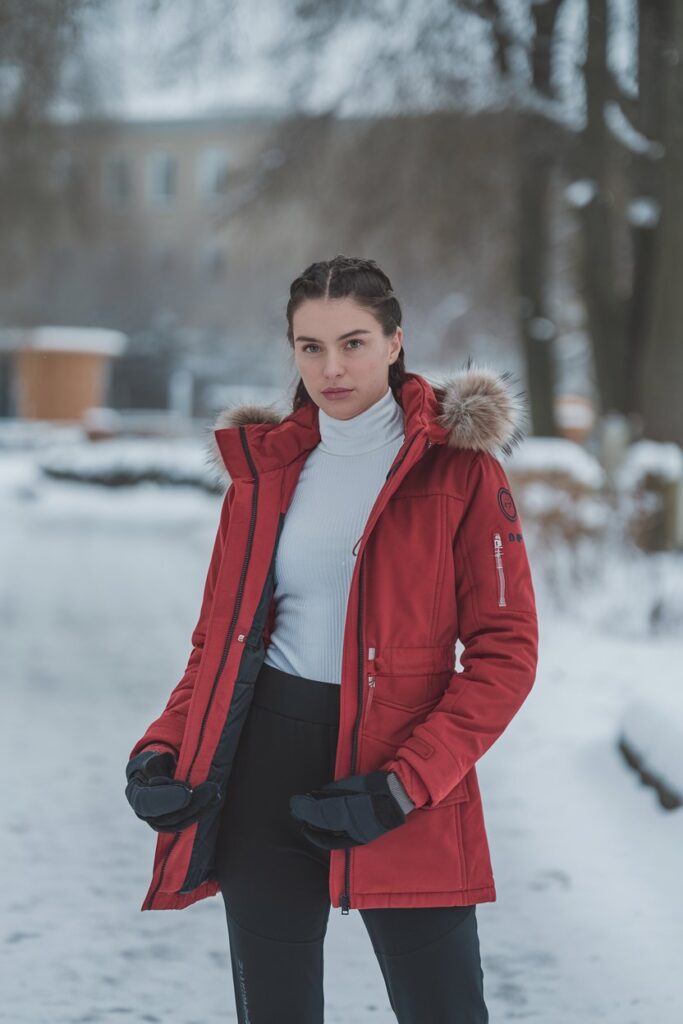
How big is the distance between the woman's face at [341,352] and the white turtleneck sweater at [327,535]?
50 millimetres

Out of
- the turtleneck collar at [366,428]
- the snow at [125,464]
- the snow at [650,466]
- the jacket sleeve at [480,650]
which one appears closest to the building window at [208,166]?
the snow at [125,464]

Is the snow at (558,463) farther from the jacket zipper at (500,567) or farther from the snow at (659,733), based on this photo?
the jacket zipper at (500,567)

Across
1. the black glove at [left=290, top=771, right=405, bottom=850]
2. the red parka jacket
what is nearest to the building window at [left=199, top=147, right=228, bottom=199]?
the red parka jacket

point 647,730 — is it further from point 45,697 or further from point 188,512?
point 188,512

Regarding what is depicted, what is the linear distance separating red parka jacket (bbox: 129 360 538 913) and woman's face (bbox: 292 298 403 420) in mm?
107

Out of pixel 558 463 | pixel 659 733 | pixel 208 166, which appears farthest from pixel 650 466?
pixel 208 166

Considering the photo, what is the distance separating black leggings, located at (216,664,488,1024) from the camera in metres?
2.05

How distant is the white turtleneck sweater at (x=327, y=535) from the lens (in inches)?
85.9

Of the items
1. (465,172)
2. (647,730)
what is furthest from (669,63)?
(647,730)

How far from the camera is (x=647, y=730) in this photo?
16.5ft

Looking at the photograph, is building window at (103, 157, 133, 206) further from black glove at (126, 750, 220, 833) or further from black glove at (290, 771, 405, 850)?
black glove at (290, 771, 405, 850)

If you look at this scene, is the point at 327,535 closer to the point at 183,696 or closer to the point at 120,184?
the point at 183,696

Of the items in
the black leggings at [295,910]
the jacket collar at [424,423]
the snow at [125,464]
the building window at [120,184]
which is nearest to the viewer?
the black leggings at [295,910]

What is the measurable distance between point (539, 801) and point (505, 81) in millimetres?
8608
